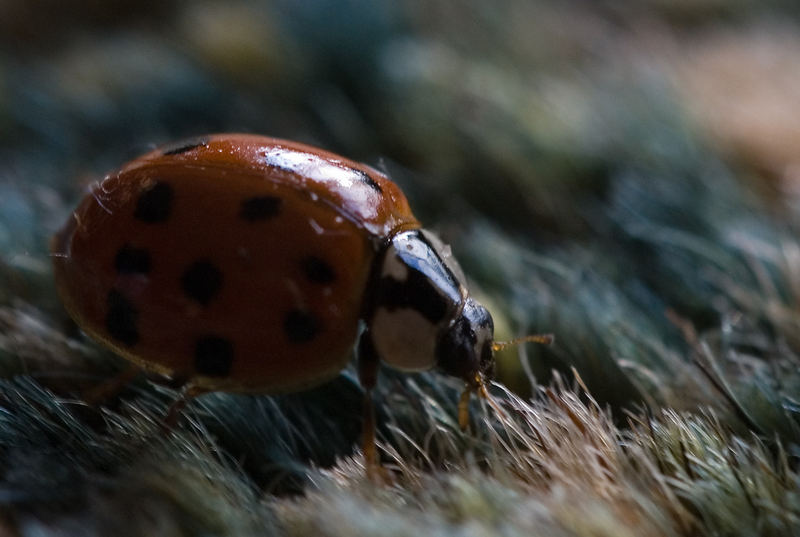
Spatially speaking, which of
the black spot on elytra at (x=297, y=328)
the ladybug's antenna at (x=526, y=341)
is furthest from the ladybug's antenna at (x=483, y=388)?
the black spot on elytra at (x=297, y=328)

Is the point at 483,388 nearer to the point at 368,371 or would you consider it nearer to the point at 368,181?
the point at 368,371

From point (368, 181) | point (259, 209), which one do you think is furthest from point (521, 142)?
point (259, 209)

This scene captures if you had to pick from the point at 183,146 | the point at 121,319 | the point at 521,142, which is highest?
the point at 521,142

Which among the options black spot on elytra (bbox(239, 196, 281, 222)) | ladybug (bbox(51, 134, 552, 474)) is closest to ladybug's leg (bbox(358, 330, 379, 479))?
ladybug (bbox(51, 134, 552, 474))

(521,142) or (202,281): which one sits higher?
(521,142)

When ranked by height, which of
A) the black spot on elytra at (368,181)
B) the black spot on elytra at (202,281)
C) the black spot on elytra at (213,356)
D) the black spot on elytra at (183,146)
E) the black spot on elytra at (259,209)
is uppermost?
the black spot on elytra at (368,181)

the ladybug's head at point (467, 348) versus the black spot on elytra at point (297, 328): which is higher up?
the ladybug's head at point (467, 348)

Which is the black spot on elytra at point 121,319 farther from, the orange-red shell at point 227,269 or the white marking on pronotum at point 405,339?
the white marking on pronotum at point 405,339

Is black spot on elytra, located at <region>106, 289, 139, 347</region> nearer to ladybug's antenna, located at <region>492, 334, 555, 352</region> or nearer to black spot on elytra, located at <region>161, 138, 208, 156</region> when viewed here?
black spot on elytra, located at <region>161, 138, 208, 156</region>
